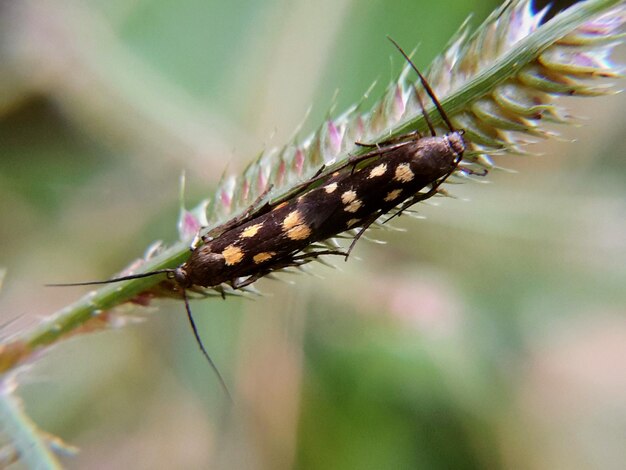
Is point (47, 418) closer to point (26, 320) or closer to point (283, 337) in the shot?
point (283, 337)

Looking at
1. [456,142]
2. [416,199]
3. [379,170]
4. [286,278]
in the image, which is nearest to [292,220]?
[379,170]

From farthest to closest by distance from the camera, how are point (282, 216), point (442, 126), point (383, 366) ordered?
point (383, 366) < point (282, 216) < point (442, 126)

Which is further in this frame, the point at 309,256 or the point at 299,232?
the point at 299,232

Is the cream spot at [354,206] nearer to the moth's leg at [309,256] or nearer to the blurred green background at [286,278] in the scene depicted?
the moth's leg at [309,256]

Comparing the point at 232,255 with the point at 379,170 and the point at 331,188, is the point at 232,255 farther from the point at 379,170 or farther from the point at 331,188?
the point at 379,170

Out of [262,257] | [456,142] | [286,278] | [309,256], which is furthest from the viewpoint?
[286,278]

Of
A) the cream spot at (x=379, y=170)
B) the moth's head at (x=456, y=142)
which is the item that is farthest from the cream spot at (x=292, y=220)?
the moth's head at (x=456, y=142)

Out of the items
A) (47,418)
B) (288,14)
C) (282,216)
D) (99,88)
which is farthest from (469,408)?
(99,88)
